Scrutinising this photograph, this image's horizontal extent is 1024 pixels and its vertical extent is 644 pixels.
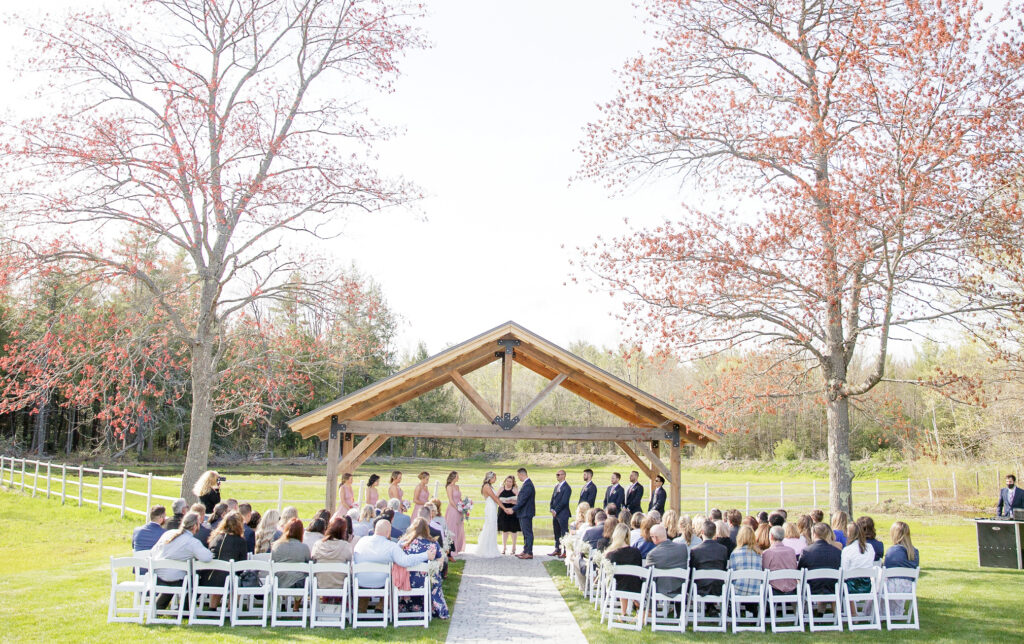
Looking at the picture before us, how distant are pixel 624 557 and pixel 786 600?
1858 mm

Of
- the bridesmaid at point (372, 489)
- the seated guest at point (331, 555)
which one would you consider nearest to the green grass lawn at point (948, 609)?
the seated guest at point (331, 555)

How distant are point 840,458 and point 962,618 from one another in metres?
4.75

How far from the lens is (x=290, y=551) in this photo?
8.41 m

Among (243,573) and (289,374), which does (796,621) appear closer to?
(243,573)

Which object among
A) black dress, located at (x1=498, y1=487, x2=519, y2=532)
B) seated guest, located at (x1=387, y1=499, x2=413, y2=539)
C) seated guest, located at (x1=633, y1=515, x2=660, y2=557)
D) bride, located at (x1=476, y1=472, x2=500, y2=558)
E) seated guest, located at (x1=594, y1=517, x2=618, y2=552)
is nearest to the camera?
seated guest, located at (x1=633, y1=515, x2=660, y2=557)

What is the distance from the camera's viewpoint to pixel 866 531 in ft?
29.9

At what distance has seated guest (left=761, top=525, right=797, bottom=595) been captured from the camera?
8797 millimetres

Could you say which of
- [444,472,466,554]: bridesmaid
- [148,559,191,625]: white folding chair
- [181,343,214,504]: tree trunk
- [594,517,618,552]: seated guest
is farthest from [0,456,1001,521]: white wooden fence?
[148,559,191,625]: white folding chair

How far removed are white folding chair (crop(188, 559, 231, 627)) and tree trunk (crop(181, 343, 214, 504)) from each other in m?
6.34

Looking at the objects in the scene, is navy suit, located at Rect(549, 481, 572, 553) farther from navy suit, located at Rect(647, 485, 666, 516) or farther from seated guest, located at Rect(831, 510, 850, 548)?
seated guest, located at Rect(831, 510, 850, 548)

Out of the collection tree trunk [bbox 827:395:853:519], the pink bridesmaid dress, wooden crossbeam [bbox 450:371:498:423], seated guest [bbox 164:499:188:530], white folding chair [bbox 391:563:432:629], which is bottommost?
white folding chair [bbox 391:563:432:629]

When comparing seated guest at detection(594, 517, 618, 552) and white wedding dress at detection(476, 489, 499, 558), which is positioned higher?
seated guest at detection(594, 517, 618, 552)

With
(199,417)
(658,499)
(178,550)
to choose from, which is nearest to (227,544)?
(178,550)

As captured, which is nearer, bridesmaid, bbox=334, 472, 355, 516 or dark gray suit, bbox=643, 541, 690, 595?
dark gray suit, bbox=643, 541, 690, 595
